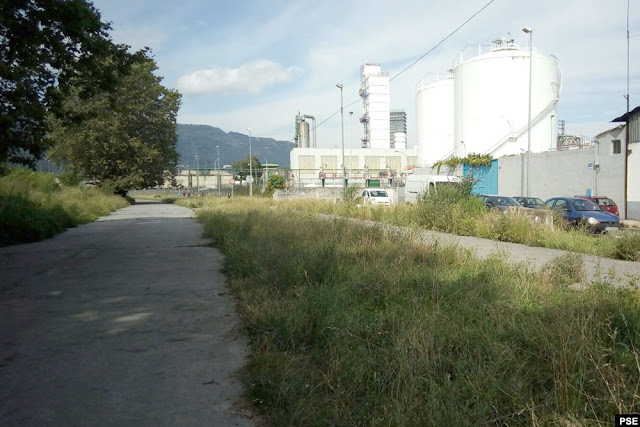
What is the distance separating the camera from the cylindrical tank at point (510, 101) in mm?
48719

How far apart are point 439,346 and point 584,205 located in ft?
58.7

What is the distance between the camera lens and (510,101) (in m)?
48.9

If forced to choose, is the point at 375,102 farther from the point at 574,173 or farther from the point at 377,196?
the point at 574,173

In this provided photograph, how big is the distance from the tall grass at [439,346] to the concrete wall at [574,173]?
2292 cm

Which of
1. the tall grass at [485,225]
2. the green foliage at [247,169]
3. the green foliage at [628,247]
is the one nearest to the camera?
the green foliage at [628,247]

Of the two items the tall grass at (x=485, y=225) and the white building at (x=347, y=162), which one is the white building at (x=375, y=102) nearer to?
the white building at (x=347, y=162)

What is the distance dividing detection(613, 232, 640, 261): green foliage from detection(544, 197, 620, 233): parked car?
5.36 metres

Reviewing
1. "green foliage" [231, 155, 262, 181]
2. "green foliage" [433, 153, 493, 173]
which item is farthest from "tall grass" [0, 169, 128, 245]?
"green foliage" [231, 155, 262, 181]

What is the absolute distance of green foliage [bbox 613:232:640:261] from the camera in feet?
34.9

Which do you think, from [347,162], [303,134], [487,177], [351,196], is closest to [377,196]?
[351,196]

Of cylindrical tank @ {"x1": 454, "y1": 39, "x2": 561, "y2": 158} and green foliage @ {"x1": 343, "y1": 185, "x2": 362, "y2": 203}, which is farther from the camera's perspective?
cylindrical tank @ {"x1": 454, "y1": 39, "x2": 561, "y2": 158}

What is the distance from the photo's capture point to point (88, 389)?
4086 millimetres

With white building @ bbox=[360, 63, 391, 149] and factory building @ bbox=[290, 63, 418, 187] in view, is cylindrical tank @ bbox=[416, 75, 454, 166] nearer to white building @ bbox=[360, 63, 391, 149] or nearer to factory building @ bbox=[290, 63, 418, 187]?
factory building @ bbox=[290, 63, 418, 187]

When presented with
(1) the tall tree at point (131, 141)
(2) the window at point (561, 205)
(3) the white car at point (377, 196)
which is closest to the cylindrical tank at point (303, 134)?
(1) the tall tree at point (131, 141)
